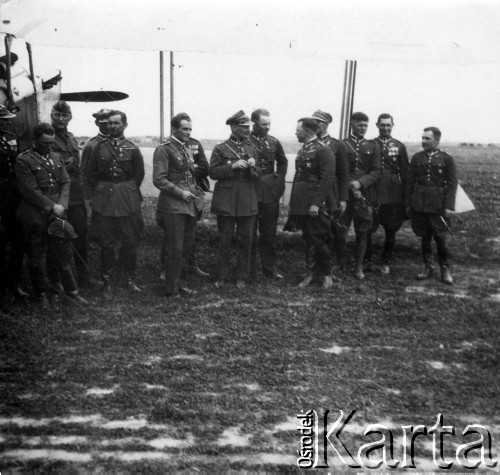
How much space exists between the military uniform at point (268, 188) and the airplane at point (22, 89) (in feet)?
9.39

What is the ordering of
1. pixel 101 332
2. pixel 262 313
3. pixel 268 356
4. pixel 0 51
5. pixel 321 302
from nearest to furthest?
pixel 268 356, pixel 101 332, pixel 262 313, pixel 321 302, pixel 0 51

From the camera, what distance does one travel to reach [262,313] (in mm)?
5711

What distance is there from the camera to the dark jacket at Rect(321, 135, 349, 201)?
6.70m

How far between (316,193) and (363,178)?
86 centimetres

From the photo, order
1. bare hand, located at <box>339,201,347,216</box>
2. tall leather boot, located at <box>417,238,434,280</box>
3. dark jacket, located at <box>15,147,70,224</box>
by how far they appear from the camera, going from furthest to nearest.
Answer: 1. tall leather boot, located at <box>417,238,434,280</box>
2. bare hand, located at <box>339,201,347,216</box>
3. dark jacket, located at <box>15,147,70,224</box>

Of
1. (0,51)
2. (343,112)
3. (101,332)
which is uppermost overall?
(0,51)

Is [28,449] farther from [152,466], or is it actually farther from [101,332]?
[101,332]

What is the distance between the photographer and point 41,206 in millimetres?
5629

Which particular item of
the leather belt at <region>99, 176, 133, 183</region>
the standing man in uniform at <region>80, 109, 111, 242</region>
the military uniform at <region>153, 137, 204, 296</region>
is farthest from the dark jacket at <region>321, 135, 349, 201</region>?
the standing man in uniform at <region>80, 109, 111, 242</region>

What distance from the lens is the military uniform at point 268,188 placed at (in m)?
6.93

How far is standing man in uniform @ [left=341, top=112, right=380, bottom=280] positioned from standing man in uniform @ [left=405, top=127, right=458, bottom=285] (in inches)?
18.2

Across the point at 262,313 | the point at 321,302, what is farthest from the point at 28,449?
the point at 321,302

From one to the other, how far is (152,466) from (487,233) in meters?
7.01

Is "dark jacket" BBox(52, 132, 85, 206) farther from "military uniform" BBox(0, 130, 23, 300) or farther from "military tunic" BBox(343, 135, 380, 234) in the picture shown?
"military tunic" BBox(343, 135, 380, 234)
